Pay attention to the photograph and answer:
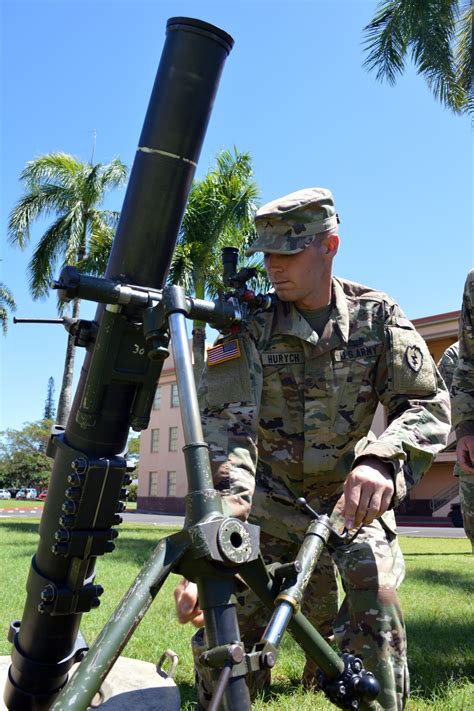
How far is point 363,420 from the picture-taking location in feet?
11.9

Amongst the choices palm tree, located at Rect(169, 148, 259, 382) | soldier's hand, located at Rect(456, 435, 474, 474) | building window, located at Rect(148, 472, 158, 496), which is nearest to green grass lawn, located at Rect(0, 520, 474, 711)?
soldier's hand, located at Rect(456, 435, 474, 474)

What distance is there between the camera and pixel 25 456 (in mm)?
69562

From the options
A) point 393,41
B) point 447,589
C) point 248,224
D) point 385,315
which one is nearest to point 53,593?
point 385,315

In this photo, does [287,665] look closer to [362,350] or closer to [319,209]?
[362,350]

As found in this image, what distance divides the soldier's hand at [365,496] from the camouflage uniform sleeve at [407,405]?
15 cm

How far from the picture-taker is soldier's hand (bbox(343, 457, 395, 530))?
226cm

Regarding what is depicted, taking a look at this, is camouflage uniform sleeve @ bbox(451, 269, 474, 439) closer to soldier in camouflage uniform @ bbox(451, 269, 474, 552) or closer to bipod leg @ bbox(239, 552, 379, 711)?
soldier in camouflage uniform @ bbox(451, 269, 474, 552)

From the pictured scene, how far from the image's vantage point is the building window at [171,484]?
4622cm

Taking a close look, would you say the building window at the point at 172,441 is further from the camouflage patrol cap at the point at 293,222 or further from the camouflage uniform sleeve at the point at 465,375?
the camouflage patrol cap at the point at 293,222

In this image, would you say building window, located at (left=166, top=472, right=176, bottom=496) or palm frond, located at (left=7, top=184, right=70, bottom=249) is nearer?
palm frond, located at (left=7, top=184, right=70, bottom=249)

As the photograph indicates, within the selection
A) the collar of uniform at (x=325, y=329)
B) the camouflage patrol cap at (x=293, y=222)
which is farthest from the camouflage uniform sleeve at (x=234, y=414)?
the camouflage patrol cap at (x=293, y=222)

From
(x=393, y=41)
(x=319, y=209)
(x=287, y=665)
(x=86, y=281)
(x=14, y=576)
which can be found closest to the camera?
(x=86, y=281)

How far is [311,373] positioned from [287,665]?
1.89 metres

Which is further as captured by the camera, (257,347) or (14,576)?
(14,576)
